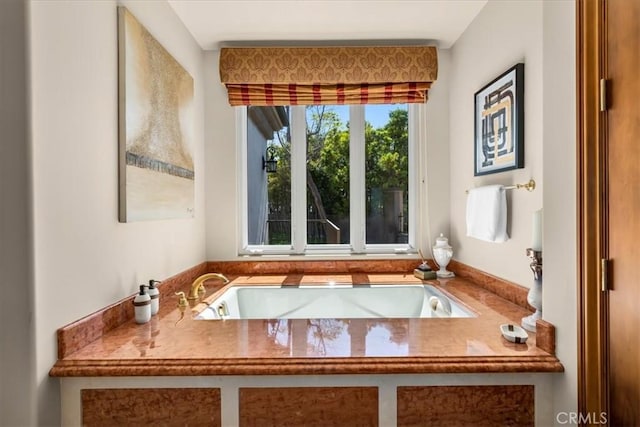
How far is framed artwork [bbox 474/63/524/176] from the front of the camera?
158 centimetres

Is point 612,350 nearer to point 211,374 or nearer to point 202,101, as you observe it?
point 211,374

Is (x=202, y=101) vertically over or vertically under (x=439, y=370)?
over

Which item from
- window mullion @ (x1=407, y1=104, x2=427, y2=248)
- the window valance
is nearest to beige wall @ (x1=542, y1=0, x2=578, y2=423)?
the window valance

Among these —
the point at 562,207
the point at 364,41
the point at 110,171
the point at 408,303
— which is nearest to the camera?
the point at 562,207

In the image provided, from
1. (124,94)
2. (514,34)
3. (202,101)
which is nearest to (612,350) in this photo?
(514,34)

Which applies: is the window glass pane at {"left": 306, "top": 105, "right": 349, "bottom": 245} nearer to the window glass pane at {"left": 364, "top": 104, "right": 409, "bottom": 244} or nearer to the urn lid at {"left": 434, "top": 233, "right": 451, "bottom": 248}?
the window glass pane at {"left": 364, "top": 104, "right": 409, "bottom": 244}

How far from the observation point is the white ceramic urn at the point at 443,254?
2225mm

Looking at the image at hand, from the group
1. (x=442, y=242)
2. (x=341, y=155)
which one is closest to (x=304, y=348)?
(x=442, y=242)

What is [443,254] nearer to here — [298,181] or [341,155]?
[341,155]

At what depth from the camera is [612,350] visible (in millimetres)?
945

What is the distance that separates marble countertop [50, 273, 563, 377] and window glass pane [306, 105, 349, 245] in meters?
1.15

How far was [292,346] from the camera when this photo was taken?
1182mm

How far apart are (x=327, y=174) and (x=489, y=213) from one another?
1159mm

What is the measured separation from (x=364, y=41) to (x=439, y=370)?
2.02m
